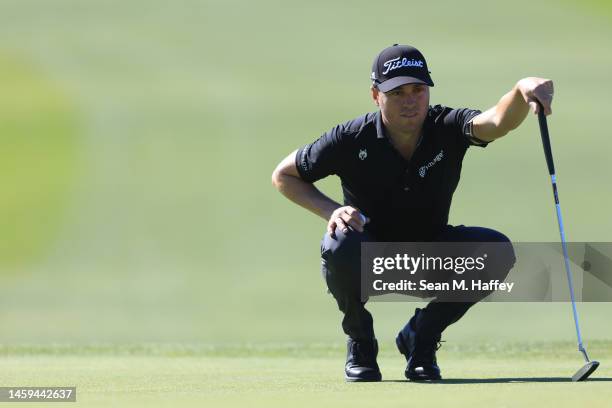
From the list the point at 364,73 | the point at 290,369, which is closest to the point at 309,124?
the point at 364,73

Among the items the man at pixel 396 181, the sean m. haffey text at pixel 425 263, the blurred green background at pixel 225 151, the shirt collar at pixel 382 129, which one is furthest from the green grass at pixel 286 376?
the blurred green background at pixel 225 151

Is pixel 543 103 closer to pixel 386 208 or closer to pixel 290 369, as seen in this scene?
pixel 386 208

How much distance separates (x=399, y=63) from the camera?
13.2 ft

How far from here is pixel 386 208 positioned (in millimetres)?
4230

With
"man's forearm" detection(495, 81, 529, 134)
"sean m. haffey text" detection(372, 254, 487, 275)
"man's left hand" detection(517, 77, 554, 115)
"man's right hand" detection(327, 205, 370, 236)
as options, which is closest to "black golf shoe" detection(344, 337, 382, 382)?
"sean m. haffey text" detection(372, 254, 487, 275)

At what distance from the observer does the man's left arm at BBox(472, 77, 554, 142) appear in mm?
3627

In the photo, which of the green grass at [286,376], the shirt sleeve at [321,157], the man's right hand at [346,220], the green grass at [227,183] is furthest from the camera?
the green grass at [227,183]

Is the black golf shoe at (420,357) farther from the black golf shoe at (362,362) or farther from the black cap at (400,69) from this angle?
the black cap at (400,69)

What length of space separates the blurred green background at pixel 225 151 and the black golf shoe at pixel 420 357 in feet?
10.2

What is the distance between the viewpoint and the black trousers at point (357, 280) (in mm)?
3998

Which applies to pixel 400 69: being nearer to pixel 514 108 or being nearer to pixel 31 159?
pixel 514 108

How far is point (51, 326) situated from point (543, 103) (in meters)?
5.18

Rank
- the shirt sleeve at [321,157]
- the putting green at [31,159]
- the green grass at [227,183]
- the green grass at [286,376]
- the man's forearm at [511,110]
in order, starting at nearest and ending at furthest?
the green grass at [286,376] < the man's forearm at [511,110] < the shirt sleeve at [321,157] < the green grass at [227,183] < the putting green at [31,159]

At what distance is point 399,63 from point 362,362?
1033 mm
